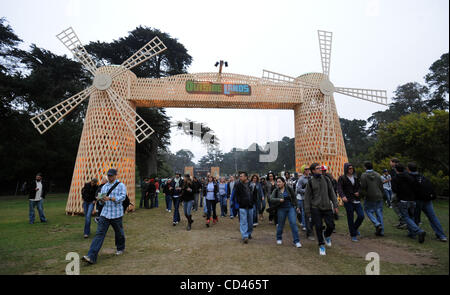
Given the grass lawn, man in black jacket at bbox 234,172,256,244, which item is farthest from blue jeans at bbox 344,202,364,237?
man in black jacket at bbox 234,172,256,244

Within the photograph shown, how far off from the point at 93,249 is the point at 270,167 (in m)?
64.1

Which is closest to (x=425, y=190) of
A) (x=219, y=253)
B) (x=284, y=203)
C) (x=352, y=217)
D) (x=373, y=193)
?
(x=373, y=193)

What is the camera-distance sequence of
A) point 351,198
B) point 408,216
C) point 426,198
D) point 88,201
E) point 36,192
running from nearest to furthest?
point 426,198, point 408,216, point 351,198, point 88,201, point 36,192

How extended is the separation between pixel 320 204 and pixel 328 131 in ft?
23.9

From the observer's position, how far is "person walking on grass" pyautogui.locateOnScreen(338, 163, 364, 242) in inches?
205

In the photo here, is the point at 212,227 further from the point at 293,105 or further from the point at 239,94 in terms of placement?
the point at 293,105

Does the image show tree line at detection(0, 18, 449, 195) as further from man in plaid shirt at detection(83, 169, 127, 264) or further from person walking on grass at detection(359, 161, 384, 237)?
man in plaid shirt at detection(83, 169, 127, 264)

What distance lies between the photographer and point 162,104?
11367mm

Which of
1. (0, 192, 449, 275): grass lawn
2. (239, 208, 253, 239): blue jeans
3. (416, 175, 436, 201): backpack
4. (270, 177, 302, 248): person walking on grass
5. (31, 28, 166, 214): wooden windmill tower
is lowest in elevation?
(0, 192, 449, 275): grass lawn

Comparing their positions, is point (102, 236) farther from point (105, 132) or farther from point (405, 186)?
point (105, 132)

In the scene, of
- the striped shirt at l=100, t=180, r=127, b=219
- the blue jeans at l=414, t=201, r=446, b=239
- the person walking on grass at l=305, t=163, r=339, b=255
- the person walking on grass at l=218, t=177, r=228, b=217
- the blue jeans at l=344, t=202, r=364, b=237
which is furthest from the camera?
the person walking on grass at l=218, t=177, r=228, b=217
